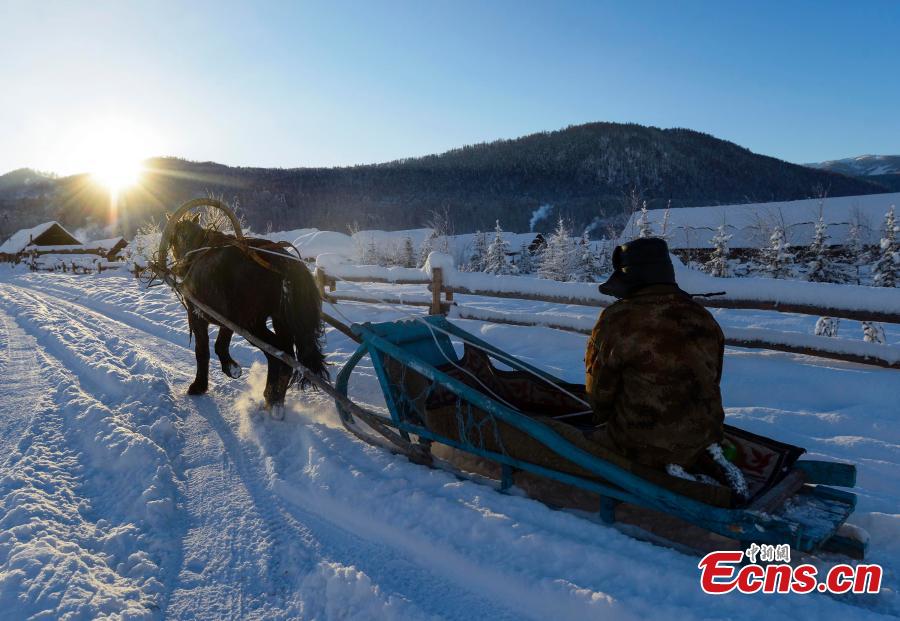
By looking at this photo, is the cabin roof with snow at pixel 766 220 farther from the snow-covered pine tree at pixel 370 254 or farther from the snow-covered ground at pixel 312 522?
the snow-covered ground at pixel 312 522

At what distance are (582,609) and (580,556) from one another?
314mm

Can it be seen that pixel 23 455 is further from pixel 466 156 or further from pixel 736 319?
pixel 466 156

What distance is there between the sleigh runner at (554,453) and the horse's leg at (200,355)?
1195 mm

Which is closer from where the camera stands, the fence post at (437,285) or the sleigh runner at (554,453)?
the sleigh runner at (554,453)

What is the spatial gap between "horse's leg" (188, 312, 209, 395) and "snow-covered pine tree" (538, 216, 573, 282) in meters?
20.3

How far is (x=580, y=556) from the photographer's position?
248cm

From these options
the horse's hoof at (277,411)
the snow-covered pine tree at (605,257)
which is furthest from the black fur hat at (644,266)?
the snow-covered pine tree at (605,257)

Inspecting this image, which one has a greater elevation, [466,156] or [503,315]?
[466,156]

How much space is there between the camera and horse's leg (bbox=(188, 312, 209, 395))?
5281mm

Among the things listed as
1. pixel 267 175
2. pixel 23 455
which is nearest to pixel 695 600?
pixel 23 455

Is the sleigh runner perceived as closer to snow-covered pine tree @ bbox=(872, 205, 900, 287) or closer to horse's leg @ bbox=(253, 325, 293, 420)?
horse's leg @ bbox=(253, 325, 293, 420)

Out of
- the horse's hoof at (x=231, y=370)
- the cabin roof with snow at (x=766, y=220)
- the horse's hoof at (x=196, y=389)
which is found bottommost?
the horse's hoof at (x=196, y=389)

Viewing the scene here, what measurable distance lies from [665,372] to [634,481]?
0.54m

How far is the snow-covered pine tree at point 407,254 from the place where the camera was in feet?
95.3
